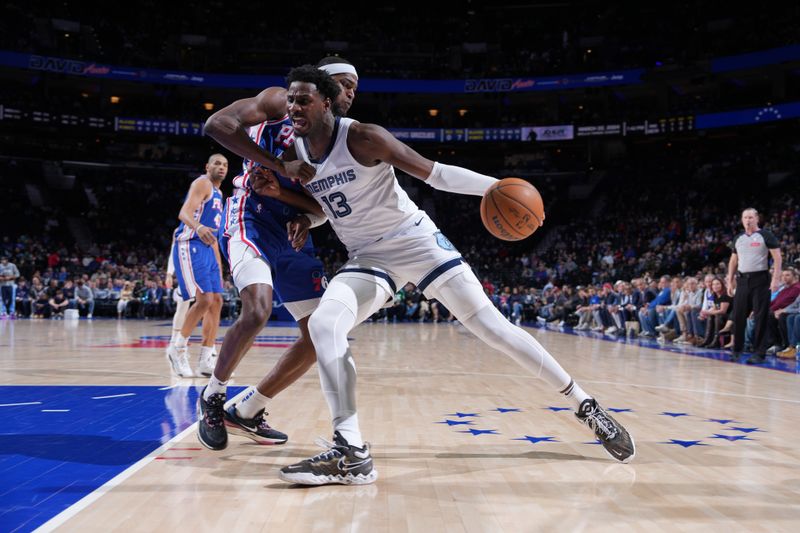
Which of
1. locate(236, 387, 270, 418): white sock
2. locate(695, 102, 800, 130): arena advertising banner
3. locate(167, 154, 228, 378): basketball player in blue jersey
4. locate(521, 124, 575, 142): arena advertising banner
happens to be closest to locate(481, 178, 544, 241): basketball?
locate(236, 387, 270, 418): white sock

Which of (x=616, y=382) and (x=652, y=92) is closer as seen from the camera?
(x=616, y=382)

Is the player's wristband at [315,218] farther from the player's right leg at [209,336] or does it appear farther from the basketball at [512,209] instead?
the player's right leg at [209,336]

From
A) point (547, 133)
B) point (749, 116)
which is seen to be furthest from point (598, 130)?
point (749, 116)

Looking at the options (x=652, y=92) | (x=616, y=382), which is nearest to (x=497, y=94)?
(x=652, y=92)

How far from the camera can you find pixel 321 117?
330 cm

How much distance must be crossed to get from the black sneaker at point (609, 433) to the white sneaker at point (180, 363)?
4.38 m

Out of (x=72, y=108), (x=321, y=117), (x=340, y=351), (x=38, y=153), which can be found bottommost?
(x=340, y=351)

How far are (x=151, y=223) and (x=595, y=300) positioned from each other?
2058 cm

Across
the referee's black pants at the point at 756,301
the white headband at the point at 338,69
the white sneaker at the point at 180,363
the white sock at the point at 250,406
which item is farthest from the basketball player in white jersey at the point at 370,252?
the referee's black pants at the point at 756,301

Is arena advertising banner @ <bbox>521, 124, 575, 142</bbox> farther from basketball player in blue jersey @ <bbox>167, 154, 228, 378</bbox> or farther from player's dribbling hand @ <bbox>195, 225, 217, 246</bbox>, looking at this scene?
player's dribbling hand @ <bbox>195, 225, 217, 246</bbox>

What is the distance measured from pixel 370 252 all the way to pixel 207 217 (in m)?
3.79

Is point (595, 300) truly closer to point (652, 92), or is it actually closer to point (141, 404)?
point (141, 404)

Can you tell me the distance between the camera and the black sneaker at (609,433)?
3346mm

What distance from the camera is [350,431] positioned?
119 inches
